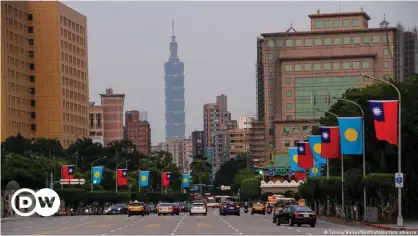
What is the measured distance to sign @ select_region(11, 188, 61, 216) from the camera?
350 feet

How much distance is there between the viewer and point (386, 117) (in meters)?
56.8

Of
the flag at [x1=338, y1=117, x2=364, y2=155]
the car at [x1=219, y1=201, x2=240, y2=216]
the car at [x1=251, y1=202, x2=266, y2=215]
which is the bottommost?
the car at [x1=251, y1=202, x2=266, y2=215]

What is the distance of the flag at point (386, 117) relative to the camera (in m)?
56.6

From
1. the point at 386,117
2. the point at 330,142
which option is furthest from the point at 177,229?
the point at 330,142

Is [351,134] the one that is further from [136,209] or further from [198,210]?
[136,209]

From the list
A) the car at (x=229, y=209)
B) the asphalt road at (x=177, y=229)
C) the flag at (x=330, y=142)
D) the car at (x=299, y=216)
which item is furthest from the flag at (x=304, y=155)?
the car at (x=299, y=216)

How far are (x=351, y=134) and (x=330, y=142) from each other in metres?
5.90

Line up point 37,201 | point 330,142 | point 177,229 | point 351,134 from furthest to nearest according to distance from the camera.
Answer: point 37,201 → point 330,142 → point 351,134 → point 177,229

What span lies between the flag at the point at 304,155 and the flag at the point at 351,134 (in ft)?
69.8

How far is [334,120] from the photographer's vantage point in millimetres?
102250

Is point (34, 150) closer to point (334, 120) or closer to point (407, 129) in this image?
point (334, 120)

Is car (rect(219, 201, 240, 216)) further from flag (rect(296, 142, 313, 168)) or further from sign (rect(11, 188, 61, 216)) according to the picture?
sign (rect(11, 188, 61, 216))

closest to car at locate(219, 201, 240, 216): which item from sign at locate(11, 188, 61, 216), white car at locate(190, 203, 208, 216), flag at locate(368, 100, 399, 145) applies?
white car at locate(190, 203, 208, 216)

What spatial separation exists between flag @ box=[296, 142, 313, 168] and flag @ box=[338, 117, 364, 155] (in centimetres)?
2126
